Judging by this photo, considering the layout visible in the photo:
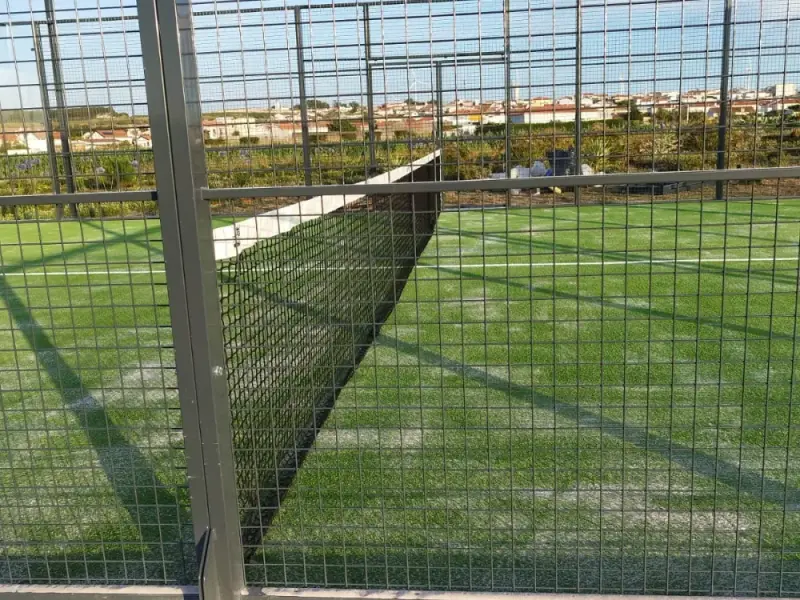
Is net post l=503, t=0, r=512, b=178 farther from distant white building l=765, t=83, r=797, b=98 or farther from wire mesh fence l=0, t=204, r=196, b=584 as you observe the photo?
wire mesh fence l=0, t=204, r=196, b=584

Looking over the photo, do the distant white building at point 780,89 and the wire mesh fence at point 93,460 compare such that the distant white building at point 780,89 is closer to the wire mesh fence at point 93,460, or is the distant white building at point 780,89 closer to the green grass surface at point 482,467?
the green grass surface at point 482,467

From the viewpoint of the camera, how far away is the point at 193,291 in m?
2.34

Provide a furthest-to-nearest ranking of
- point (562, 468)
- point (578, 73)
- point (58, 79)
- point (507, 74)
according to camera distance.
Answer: point (562, 468), point (58, 79), point (507, 74), point (578, 73)

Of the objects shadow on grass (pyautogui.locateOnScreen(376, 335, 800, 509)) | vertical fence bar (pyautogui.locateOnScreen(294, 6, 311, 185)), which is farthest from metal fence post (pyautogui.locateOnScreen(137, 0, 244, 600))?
shadow on grass (pyautogui.locateOnScreen(376, 335, 800, 509))

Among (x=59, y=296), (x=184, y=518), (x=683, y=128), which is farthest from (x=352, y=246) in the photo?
(x=59, y=296)

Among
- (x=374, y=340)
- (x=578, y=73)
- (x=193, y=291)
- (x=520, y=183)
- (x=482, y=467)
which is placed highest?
(x=578, y=73)

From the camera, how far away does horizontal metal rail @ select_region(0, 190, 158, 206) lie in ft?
7.48

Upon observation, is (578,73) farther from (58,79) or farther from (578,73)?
(58,79)

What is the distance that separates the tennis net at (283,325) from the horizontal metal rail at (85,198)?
33cm

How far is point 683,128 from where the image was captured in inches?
82.7

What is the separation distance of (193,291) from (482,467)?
1.94 meters

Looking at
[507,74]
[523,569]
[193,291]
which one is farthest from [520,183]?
[523,569]

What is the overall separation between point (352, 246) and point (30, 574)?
9.72 ft

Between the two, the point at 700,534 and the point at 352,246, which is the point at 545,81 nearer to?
the point at 700,534
